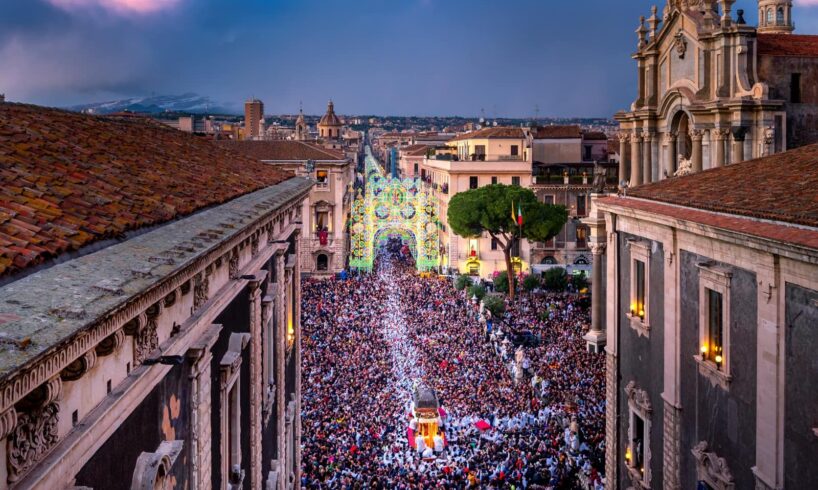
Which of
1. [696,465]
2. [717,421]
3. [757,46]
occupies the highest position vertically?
[757,46]

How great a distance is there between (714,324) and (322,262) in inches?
1978

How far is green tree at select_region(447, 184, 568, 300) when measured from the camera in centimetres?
5422

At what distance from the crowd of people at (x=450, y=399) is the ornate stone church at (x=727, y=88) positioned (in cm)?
836

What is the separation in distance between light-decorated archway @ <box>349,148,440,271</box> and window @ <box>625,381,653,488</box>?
45367 millimetres

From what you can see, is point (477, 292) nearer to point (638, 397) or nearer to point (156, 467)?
point (638, 397)

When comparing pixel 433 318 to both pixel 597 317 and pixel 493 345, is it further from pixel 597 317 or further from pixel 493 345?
pixel 597 317

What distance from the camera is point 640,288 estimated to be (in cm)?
1789

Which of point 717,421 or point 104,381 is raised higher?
point 104,381

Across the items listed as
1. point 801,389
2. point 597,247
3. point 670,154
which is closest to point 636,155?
point 670,154

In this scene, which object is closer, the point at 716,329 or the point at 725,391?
the point at 725,391

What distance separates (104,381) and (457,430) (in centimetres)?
2066

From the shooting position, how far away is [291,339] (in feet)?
61.3

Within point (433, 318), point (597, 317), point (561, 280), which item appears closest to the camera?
point (597, 317)

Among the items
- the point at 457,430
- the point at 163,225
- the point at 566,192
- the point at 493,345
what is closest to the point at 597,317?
the point at 457,430
